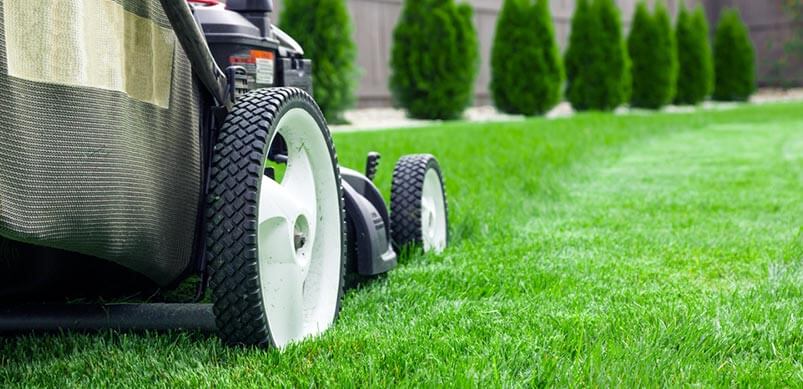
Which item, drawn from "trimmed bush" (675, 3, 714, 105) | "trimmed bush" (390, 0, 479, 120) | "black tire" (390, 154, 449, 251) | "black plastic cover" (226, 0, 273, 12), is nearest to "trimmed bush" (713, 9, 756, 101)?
"trimmed bush" (675, 3, 714, 105)

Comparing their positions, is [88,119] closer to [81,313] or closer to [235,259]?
[235,259]

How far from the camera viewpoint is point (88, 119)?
1739mm

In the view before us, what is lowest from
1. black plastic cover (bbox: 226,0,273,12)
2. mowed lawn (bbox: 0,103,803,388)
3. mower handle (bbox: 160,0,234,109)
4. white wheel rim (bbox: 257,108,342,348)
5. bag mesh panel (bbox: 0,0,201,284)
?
mowed lawn (bbox: 0,103,803,388)

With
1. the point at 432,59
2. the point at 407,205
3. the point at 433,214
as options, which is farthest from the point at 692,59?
the point at 407,205

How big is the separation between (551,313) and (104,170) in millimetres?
1185

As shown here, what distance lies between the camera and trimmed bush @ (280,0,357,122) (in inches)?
448

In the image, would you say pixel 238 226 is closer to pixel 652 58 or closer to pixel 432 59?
pixel 432 59

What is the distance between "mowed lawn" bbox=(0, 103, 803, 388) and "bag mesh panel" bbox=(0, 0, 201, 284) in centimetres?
29

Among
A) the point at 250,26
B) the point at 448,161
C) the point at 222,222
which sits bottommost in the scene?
the point at 448,161

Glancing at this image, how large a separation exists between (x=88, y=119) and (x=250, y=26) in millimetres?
857

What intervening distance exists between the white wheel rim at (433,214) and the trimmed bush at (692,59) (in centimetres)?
1685

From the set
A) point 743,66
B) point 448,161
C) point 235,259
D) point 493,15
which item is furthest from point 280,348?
point 743,66

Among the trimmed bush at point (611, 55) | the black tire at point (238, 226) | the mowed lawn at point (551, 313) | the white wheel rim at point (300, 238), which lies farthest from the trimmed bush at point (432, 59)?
the black tire at point (238, 226)

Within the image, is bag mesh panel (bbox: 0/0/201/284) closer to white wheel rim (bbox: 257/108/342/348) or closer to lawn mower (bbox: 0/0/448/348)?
lawn mower (bbox: 0/0/448/348)
